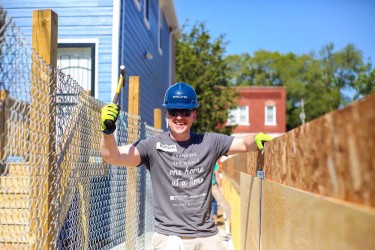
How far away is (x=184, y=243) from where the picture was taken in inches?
135

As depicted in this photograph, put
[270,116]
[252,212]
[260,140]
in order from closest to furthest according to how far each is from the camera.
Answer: [260,140], [252,212], [270,116]

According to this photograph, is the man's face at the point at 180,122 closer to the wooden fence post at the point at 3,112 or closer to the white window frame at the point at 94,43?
the wooden fence post at the point at 3,112

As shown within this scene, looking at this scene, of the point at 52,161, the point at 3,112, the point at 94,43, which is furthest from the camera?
the point at 94,43

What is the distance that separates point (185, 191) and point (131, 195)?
221cm

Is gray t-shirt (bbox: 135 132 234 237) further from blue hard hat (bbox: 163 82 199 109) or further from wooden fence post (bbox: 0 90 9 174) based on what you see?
wooden fence post (bbox: 0 90 9 174)

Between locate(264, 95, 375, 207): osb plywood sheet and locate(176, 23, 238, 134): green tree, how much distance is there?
2422 centimetres

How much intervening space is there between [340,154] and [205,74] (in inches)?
1013

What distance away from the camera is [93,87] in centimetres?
989

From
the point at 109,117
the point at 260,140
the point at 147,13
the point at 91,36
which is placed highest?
the point at 147,13

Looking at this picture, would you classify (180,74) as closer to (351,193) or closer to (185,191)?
(185,191)

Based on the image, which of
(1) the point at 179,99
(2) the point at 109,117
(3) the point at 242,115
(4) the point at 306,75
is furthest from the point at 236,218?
(4) the point at 306,75

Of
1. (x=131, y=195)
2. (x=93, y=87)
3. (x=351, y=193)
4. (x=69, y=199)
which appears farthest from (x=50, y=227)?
(x=93, y=87)

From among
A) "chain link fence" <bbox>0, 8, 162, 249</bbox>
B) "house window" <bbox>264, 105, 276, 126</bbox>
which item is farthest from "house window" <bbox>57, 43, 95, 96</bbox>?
"house window" <bbox>264, 105, 276, 126</bbox>

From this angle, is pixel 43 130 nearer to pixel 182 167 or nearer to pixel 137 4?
pixel 182 167
